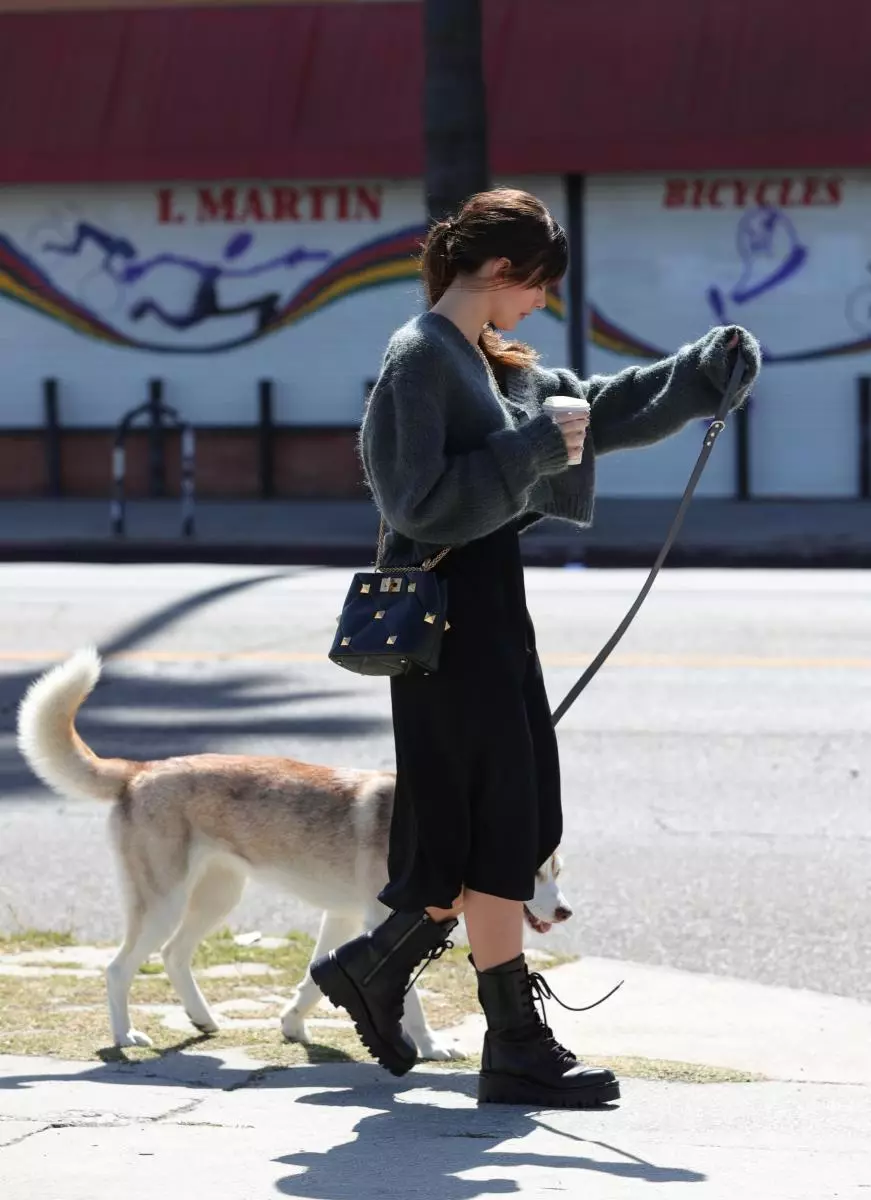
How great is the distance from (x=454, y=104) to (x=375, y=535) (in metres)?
3.38

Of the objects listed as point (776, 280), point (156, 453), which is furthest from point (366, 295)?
point (776, 280)

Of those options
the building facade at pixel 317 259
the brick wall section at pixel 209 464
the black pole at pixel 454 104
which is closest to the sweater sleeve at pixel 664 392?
the black pole at pixel 454 104

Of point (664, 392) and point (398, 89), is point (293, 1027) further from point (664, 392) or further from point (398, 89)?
point (398, 89)

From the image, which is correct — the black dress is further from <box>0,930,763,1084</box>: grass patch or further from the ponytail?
<box>0,930,763,1084</box>: grass patch

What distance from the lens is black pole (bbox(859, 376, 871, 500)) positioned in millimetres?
18500

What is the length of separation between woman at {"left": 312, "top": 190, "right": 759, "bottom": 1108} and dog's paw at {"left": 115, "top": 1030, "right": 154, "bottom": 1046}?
873 mm

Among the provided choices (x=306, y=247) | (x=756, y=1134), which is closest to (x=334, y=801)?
(x=756, y=1134)

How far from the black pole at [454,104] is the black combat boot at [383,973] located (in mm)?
10890

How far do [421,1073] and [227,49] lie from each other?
15217 millimetres

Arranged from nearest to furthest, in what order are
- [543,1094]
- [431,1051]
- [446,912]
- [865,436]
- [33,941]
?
[543,1094], [446,912], [431,1051], [33,941], [865,436]

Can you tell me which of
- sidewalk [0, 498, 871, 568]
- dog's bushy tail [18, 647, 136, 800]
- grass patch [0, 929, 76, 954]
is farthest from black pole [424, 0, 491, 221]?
dog's bushy tail [18, 647, 136, 800]

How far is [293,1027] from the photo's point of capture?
505 cm

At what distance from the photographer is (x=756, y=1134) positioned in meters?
3.81

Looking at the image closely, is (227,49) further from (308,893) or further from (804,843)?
(308,893)
